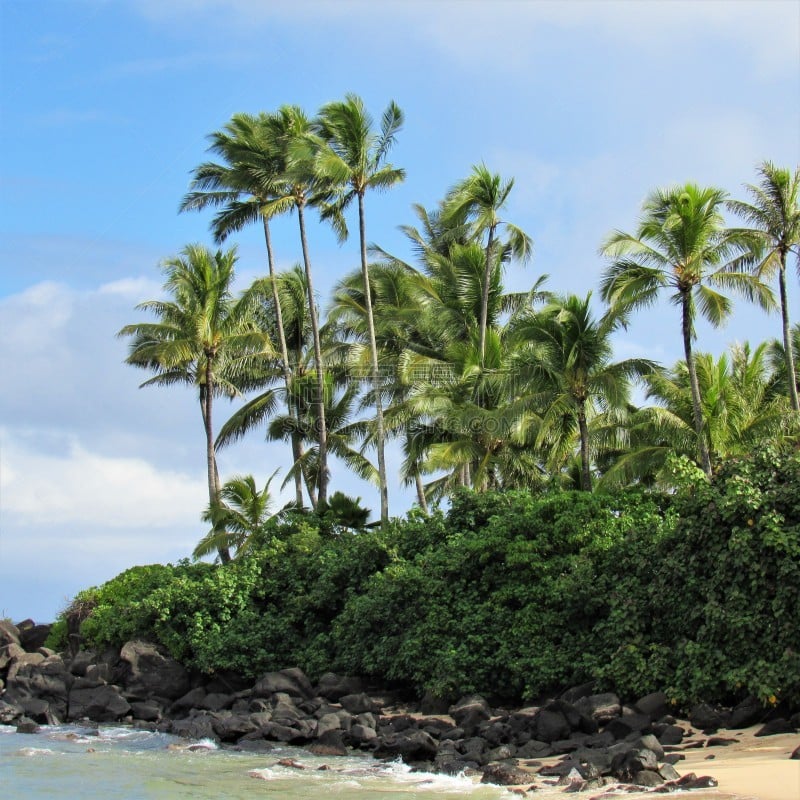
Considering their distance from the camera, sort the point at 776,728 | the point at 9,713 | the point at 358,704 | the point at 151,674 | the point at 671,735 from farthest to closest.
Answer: the point at 151,674
the point at 9,713
the point at 358,704
the point at 671,735
the point at 776,728

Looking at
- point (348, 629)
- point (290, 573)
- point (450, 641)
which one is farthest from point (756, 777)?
point (290, 573)

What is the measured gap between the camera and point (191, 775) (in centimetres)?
1345

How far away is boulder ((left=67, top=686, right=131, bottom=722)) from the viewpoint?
1997 centimetres

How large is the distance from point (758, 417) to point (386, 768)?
50.8 ft

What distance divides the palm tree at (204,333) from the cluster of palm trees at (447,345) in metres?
0.07

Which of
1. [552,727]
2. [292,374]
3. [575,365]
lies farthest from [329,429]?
[552,727]

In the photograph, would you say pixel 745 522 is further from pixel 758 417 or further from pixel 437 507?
pixel 758 417

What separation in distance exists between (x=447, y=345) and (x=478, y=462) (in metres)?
4.79

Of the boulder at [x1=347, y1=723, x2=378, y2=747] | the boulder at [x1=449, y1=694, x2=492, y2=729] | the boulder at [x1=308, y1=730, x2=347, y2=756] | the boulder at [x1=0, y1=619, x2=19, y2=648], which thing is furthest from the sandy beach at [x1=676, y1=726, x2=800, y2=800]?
the boulder at [x1=0, y1=619, x2=19, y2=648]

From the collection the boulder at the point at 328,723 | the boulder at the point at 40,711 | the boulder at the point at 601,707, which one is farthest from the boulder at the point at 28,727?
the boulder at the point at 601,707

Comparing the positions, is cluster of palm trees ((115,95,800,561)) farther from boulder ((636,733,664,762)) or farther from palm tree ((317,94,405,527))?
boulder ((636,733,664,762))

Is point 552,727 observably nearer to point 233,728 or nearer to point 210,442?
point 233,728

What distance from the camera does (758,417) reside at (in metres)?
25.0

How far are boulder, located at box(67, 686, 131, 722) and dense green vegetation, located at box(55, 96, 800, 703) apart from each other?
176cm
